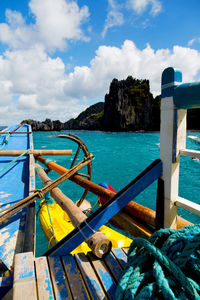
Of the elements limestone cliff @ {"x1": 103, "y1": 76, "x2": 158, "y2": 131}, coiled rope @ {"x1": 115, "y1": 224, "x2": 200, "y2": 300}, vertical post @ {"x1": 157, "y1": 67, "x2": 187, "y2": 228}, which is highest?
limestone cliff @ {"x1": 103, "y1": 76, "x2": 158, "y2": 131}

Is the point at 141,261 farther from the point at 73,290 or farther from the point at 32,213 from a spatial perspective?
the point at 32,213

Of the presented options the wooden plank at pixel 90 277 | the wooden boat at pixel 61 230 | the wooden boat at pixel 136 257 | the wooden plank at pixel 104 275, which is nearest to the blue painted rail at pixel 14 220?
the wooden boat at pixel 136 257

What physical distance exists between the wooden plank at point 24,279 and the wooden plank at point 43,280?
0.16ft

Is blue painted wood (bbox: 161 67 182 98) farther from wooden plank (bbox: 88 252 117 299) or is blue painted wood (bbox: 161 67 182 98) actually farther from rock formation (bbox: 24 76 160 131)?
rock formation (bbox: 24 76 160 131)

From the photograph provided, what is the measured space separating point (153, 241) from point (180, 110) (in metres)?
1.06

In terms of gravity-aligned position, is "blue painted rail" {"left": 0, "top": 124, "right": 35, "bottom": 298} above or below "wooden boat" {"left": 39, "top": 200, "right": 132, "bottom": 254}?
above

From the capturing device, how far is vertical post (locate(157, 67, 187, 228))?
158cm

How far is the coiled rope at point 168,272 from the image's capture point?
0.95 metres

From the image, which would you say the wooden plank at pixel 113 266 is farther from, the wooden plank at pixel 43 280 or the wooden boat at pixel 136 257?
the wooden plank at pixel 43 280

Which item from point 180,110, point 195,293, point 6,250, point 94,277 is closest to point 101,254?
point 94,277

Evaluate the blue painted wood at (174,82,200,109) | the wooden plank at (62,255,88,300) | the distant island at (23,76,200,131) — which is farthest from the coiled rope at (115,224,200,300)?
the distant island at (23,76,200,131)

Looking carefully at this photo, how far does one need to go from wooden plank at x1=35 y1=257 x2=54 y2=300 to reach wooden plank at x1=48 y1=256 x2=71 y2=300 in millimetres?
34

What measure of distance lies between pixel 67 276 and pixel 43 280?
0.18 meters

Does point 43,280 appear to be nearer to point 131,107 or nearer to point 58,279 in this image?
point 58,279
